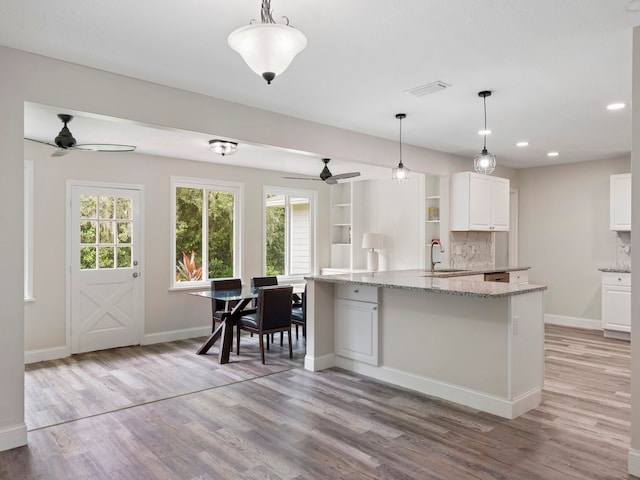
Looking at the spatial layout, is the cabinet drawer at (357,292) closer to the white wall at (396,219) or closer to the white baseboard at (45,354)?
the white wall at (396,219)

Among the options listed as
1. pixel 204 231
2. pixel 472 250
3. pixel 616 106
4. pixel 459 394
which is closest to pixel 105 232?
pixel 204 231

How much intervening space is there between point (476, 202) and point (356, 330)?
289 centimetres

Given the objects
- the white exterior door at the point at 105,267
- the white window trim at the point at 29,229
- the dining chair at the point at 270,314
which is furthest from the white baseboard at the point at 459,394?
the white window trim at the point at 29,229

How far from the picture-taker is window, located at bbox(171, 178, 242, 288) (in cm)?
634

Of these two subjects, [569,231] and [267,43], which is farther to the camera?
[569,231]

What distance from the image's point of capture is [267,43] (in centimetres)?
181

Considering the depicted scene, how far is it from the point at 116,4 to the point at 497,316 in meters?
3.24

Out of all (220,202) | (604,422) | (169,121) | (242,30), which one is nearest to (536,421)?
(604,422)

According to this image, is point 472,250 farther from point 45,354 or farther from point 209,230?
point 45,354

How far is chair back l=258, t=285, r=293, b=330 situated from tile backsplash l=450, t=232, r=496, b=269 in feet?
8.76

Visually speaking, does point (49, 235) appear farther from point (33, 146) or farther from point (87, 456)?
point (87, 456)

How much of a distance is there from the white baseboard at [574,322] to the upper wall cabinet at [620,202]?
1.53 meters

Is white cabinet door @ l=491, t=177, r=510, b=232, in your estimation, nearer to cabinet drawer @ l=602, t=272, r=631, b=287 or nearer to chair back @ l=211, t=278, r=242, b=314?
cabinet drawer @ l=602, t=272, r=631, b=287

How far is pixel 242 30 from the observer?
5.92ft
